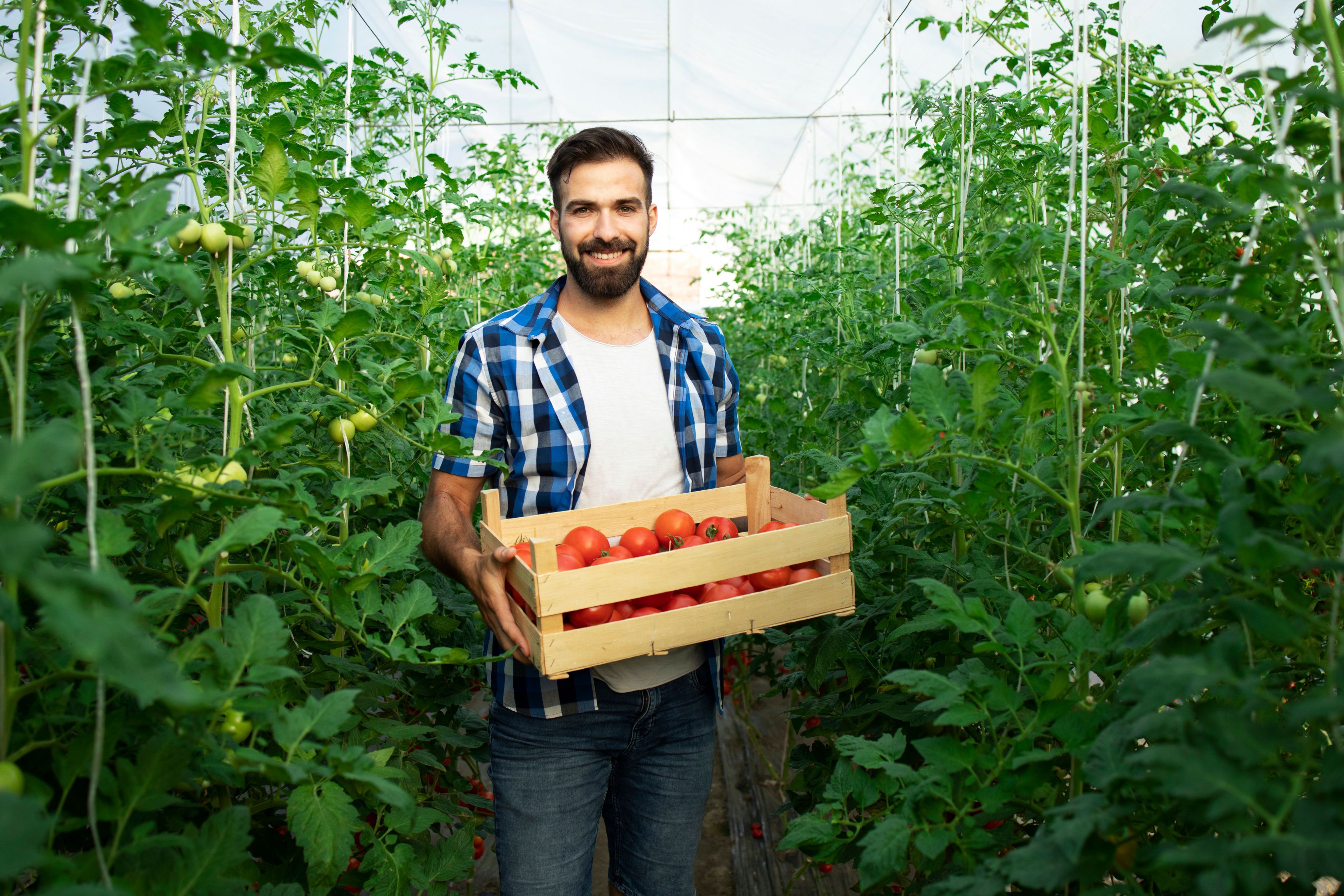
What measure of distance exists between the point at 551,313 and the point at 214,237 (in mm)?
808

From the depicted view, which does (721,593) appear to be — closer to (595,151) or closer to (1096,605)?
(1096,605)

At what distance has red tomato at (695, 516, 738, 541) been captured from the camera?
1.57 meters

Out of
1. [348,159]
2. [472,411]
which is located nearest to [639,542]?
[472,411]

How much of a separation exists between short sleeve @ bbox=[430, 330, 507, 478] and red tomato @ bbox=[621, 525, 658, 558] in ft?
1.09

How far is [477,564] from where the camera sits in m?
1.49

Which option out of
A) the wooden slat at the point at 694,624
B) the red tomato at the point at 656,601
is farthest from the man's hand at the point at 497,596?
the red tomato at the point at 656,601

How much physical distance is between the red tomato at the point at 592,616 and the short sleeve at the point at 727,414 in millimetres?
675

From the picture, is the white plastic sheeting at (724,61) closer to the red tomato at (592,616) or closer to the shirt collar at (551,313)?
the shirt collar at (551,313)

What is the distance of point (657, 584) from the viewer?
1.35m

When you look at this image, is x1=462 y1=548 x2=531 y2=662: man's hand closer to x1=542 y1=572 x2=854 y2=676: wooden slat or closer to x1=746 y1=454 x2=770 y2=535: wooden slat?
x1=542 y1=572 x2=854 y2=676: wooden slat

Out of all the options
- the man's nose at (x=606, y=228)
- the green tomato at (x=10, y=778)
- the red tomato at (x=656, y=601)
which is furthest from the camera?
the man's nose at (x=606, y=228)

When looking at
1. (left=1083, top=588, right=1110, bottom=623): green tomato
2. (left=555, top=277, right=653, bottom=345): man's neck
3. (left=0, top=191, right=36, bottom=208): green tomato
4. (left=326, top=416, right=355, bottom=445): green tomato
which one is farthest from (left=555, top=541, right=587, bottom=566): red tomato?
(left=0, top=191, right=36, bottom=208): green tomato

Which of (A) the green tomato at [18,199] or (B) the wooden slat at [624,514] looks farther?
(B) the wooden slat at [624,514]

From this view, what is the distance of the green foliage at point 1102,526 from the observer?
665mm
